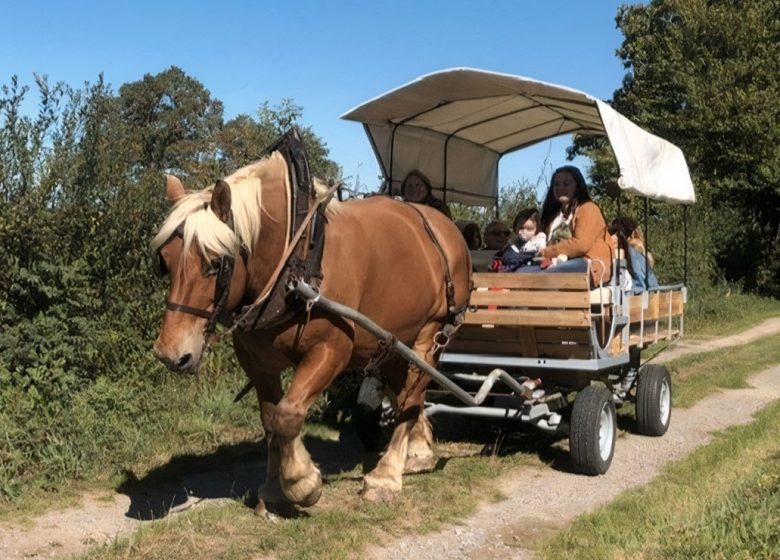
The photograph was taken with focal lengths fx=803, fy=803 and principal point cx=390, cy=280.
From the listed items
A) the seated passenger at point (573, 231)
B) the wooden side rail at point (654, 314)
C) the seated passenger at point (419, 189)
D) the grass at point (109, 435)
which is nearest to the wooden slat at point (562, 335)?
the seated passenger at point (573, 231)

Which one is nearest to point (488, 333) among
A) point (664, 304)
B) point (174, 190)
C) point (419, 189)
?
point (419, 189)

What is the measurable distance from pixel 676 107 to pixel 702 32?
236 centimetres

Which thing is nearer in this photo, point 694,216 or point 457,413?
point 457,413

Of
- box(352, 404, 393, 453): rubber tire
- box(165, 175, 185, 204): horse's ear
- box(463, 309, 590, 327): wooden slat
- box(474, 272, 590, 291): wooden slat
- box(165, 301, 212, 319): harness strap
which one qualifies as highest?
box(165, 175, 185, 204): horse's ear

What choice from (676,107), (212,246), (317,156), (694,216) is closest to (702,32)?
(676,107)

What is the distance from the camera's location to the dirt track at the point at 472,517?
168 inches

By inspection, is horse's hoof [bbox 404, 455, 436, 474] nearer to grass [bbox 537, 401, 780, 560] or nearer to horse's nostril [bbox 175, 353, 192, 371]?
grass [bbox 537, 401, 780, 560]

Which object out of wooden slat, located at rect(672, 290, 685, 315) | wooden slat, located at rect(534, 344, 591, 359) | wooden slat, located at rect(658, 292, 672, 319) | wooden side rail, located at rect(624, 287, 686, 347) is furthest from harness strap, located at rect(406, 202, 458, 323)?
wooden slat, located at rect(672, 290, 685, 315)

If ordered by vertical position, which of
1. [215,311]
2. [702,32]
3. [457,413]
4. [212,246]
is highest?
[702,32]

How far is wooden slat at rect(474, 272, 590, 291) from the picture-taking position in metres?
5.54

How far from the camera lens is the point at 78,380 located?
Result: 6.07 m

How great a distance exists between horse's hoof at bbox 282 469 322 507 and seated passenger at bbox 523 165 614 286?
2.63m

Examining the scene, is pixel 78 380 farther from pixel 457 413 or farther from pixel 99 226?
pixel 457 413

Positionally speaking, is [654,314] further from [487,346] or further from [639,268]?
[487,346]
